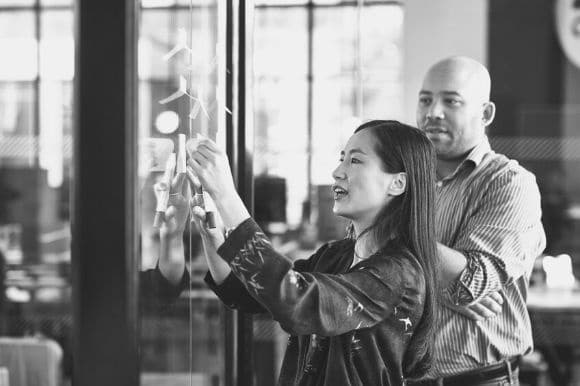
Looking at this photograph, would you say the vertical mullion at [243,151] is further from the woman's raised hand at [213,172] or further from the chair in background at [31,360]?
the chair in background at [31,360]

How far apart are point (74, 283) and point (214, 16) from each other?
0.91 meters

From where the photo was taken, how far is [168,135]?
53.1 inches

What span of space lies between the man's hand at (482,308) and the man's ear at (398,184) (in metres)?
0.47

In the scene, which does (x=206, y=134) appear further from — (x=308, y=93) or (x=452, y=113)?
(x=308, y=93)

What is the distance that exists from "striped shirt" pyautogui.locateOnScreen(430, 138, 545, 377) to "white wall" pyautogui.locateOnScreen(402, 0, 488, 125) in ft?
11.5

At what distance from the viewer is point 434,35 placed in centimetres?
540

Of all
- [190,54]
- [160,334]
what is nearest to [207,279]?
[160,334]

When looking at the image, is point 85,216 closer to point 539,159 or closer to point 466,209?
point 466,209

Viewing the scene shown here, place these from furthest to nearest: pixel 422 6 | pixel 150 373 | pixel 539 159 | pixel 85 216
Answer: pixel 539 159, pixel 422 6, pixel 150 373, pixel 85 216

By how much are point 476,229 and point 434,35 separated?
3.80 m

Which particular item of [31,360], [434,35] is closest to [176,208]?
[31,360]

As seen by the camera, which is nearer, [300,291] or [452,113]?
[300,291]

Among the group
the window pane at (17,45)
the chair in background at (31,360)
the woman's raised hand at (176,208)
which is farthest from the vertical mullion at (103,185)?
the window pane at (17,45)

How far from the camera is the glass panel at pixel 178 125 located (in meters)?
1.21
